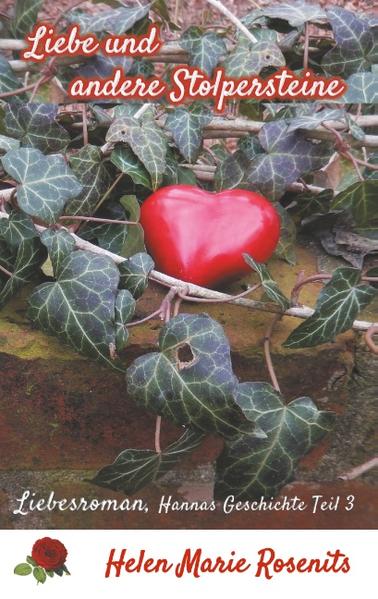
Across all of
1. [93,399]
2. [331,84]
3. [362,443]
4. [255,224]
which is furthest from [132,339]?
[331,84]

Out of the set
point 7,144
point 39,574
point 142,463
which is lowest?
point 39,574

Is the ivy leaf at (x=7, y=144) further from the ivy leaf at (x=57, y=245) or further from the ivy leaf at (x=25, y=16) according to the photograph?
the ivy leaf at (x=25, y=16)

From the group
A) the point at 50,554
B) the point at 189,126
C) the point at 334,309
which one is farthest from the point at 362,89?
the point at 50,554

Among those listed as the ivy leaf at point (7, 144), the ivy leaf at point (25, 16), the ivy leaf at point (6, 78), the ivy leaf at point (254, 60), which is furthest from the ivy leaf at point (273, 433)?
the ivy leaf at point (25, 16)

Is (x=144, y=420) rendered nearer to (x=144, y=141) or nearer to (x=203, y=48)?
(x=144, y=141)

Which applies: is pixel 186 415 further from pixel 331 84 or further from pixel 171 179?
pixel 331 84
